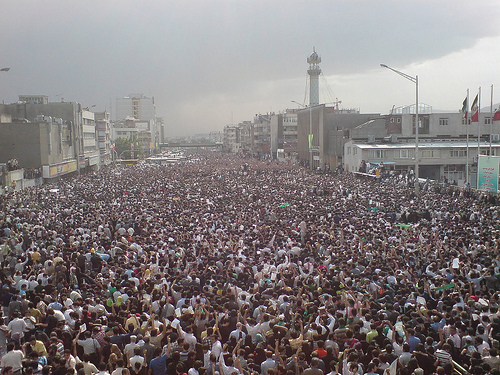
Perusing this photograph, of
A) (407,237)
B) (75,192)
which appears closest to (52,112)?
(75,192)

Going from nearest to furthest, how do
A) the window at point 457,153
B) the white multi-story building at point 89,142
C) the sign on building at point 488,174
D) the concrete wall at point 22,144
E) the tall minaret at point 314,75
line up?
1. the sign on building at point 488,174
2. the window at point 457,153
3. the concrete wall at point 22,144
4. the white multi-story building at point 89,142
5. the tall minaret at point 314,75

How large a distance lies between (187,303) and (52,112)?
216 feet

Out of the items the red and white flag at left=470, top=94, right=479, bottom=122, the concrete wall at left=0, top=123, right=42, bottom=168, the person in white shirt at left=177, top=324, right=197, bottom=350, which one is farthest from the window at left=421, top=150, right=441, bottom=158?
the person in white shirt at left=177, top=324, right=197, bottom=350

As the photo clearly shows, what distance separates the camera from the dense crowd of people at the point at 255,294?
301 inches

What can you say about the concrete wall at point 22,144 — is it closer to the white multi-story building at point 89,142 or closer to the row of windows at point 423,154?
the white multi-story building at point 89,142

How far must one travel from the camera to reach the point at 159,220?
22.5m

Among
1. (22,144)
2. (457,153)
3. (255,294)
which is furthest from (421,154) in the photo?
(255,294)

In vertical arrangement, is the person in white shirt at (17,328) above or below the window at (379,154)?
below

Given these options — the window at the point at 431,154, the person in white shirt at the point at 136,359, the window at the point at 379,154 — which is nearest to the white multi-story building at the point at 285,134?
the window at the point at 379,154

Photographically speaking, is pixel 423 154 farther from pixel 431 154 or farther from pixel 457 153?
pixel 457 153

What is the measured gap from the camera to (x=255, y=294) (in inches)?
413

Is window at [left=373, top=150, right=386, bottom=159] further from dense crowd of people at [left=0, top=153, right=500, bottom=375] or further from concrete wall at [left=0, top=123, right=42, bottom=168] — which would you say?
concrete wall at [left=0, top=123, right=42, bottom=168]

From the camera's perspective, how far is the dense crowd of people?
25.1ft

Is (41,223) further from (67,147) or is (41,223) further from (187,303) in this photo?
(67,147)
